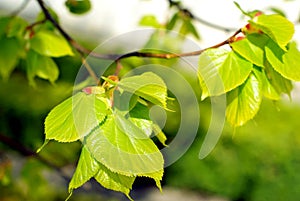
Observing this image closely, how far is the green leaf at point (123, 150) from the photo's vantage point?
0.52 m

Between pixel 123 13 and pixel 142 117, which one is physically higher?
pixel 142 117

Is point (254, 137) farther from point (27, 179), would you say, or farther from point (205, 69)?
point (205, 69)

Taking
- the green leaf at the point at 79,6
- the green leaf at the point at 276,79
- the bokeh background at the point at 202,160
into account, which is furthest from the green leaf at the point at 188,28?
the bokeh background at the point at 202,160

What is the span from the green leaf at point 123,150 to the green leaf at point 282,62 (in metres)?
0.22

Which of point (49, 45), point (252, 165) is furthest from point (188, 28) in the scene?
point (252, 165)

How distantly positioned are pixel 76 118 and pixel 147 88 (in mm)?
87

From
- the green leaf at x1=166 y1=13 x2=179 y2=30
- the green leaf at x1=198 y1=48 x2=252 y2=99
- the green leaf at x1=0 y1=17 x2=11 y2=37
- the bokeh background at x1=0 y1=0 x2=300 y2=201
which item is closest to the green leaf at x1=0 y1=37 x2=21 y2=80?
the green leaf at x1=0 y1=17 x2=11 y2=37

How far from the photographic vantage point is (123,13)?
7.05 metres

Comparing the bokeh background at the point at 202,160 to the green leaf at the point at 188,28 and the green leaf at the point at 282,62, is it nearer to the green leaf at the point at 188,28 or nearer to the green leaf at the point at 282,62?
the green leaf at the point at 188,28

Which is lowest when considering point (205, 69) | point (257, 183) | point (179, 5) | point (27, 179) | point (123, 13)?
point (123, 13)

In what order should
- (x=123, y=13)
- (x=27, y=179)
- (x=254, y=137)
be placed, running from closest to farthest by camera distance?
(x=27, y=179)
(x=254, y=137)
(x=123, y=13)

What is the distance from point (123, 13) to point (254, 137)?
4.13 m

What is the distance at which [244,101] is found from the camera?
663 millimetres

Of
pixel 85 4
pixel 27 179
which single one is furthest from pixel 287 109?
pixel 85 4
